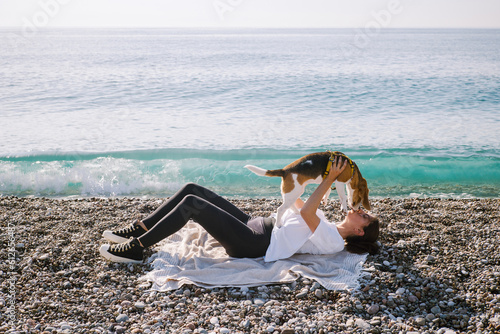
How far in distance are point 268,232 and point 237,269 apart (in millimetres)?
511

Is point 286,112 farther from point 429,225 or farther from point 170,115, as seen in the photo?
point 429,225

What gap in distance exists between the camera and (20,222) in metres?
5.42

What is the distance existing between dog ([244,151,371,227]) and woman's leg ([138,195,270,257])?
362mm

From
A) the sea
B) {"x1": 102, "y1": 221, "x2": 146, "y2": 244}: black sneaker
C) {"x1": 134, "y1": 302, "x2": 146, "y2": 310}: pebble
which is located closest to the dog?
{"x1": 102, "y1": 221, "x2": 146, "y2": 244}: black sneaker

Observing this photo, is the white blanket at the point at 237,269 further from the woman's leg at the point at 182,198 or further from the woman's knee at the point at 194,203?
the woman's knee at the point at 194,203

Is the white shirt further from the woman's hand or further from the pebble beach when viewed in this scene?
the woman's hand

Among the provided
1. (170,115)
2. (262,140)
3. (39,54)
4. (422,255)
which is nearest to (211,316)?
(422,255)

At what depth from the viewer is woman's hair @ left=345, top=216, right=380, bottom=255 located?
436 centimetres

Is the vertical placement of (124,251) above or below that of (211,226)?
below

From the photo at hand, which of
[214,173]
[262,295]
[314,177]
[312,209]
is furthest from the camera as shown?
[214,173]

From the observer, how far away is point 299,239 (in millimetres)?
4199

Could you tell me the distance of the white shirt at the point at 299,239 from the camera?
4203 millimetres

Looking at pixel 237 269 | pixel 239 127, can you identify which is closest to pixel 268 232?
pixel 237 269

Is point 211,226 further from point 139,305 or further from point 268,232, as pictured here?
point 139,305
